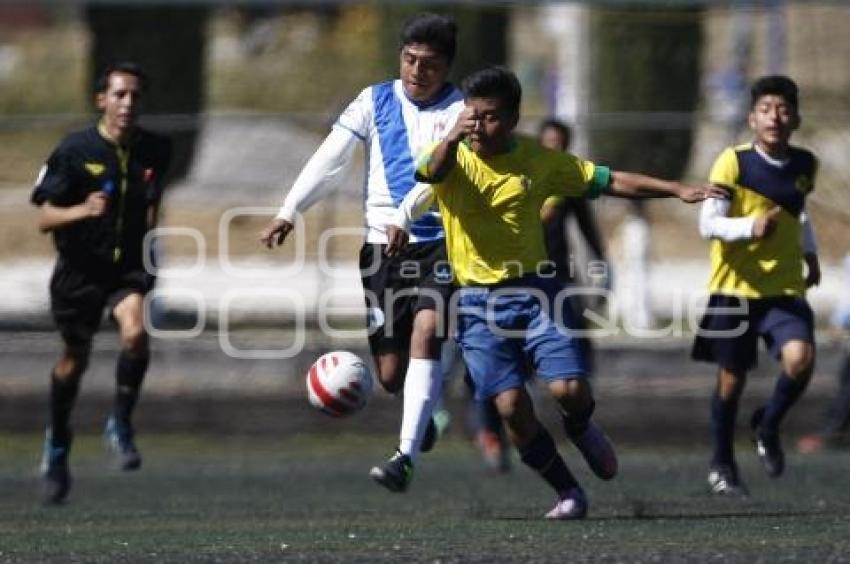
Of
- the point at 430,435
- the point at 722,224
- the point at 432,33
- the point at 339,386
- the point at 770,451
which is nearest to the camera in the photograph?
the point at 339,386

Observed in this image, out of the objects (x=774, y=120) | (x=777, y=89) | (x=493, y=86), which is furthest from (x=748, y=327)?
(x=493, y=86)

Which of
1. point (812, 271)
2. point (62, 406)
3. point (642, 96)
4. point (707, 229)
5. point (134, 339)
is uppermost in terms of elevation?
point (707, 229)

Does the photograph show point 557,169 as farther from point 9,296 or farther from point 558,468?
point 9,296

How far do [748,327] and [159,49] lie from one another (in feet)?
28.4

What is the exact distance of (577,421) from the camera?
10.3m

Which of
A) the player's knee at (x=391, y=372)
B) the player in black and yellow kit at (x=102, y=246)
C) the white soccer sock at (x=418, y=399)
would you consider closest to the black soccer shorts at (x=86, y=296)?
the player in black and yellow kit at (x=102, y=246)

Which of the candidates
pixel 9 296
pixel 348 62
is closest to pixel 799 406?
pixel 348 62

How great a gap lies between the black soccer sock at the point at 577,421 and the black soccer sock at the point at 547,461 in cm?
12

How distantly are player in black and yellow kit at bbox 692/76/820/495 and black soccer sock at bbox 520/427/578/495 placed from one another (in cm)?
190

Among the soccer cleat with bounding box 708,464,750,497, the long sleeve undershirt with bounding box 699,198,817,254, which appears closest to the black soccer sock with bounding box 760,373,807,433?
the soccer cleat with bounding box 708,464,750,497

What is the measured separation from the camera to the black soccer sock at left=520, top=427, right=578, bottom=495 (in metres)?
10.4

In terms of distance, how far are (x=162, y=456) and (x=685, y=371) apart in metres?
4.20

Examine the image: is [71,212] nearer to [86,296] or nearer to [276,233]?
[86,296]

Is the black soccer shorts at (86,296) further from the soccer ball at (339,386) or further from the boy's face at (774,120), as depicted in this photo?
the boy's face at (774,120)
